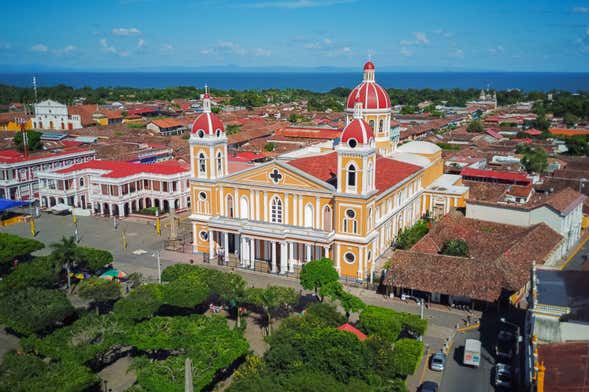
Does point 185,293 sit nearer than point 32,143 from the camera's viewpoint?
Yes

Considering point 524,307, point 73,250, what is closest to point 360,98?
point 524,307

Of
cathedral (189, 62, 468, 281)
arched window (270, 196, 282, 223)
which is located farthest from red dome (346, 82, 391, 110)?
arched window (270, 196, 282, 223)

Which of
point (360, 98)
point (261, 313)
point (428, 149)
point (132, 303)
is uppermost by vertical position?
point (360, 98)

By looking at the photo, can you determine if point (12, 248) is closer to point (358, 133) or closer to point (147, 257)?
point (147, 257)

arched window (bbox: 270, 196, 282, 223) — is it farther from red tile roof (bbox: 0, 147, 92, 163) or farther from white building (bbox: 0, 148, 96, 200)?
red tile roof (bbox: 0, 147, 92, 163)

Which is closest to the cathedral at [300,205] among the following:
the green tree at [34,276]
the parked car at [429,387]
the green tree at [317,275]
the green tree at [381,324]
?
the green tree at [317,275]

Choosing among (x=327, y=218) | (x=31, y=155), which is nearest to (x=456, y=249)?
(x=327, y=218)

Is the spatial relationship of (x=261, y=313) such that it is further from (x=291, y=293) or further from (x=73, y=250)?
(x=73, y=250)
